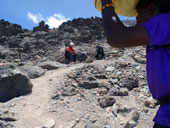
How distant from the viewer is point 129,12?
165 centimetres

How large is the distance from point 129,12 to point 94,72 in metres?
6.67

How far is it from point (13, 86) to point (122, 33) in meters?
6.25

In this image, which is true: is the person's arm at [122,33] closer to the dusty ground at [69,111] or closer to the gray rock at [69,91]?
the dusty ground at [69,111]

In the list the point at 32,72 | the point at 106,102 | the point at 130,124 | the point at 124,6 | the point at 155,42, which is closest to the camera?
the point at 155,42

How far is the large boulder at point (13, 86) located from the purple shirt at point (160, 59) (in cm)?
605

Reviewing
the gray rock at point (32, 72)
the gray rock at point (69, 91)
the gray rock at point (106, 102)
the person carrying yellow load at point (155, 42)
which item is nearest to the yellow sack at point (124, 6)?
the person carrying yellow load at point (155, 42)

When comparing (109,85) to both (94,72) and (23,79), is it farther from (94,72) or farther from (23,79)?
(23,79)

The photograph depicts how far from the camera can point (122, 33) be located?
1.19 metres

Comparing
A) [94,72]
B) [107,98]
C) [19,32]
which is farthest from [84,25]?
[107,98]

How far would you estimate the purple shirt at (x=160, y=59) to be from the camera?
1157 millimetres

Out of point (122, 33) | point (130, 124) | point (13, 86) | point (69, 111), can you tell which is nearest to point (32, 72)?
point (13, 86)

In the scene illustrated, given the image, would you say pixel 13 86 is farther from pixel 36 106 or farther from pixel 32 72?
pixel 32 72

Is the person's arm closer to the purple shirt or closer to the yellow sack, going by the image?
the purple shirt

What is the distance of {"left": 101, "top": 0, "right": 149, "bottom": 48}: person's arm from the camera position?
1162 mm
